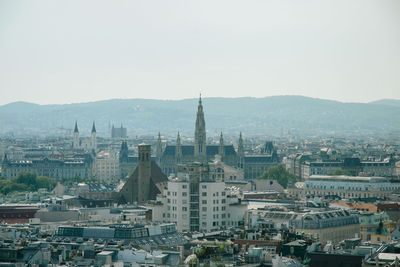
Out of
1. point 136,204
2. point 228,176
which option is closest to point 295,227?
point 136,204

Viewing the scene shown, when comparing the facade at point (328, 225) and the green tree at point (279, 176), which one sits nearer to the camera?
the facade at point (328, 225)

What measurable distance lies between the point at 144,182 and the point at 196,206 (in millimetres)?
27648

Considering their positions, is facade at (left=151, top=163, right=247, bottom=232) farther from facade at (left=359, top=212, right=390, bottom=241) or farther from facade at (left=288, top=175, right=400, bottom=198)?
facade at (left=288, top=175, right=400, bottom=198)

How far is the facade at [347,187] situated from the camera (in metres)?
148

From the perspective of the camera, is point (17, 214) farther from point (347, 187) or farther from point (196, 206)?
point (347, 187)

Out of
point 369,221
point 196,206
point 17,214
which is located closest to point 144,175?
point 17,214

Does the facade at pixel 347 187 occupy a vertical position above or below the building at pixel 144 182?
below

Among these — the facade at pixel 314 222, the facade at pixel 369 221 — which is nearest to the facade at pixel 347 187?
the facade at pixel 369 221

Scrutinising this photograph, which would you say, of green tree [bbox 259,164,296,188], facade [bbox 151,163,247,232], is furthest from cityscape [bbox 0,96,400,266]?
green tree [bbox 259,164,296,188]

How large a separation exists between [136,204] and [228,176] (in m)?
55.2

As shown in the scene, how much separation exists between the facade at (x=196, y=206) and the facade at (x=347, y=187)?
4144 cm

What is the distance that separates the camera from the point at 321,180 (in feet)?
512

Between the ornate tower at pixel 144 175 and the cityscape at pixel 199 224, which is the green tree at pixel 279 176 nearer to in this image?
the cityscape at pixel 199 224

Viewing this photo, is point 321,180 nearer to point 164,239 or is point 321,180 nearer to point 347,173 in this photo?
point 347,173
